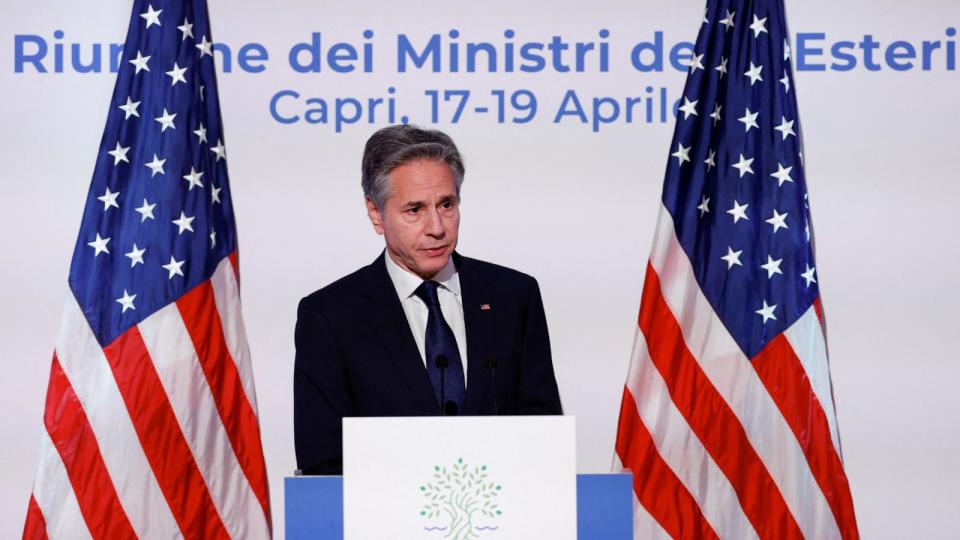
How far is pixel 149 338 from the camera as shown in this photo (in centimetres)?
372

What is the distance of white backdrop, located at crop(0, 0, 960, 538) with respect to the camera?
4027 millimetres

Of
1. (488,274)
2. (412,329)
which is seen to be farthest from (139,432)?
(488,274)

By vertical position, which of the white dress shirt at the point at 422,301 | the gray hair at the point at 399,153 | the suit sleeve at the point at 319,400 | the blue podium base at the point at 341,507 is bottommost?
the blue podium base at the point at 341,507

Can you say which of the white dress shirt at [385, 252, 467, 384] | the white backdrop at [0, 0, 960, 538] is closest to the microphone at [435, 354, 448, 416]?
the white dress shirt at [385, 252, 467, 384]

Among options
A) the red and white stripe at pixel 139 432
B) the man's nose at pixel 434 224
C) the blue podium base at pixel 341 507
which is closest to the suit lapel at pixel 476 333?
the man's nose at pixel 434 224

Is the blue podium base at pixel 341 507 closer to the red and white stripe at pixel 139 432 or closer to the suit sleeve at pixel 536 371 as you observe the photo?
the suit sleeve at pixel 536 371

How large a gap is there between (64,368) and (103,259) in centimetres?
37

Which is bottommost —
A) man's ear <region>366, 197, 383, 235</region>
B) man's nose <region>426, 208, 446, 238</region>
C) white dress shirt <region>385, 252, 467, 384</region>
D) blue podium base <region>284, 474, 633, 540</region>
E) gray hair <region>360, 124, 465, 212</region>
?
blue podium base <region>284, 474, 633, 540</region>

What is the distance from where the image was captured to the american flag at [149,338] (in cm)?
368

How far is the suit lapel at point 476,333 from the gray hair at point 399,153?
262 mm

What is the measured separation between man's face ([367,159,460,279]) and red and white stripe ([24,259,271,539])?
4.43ft

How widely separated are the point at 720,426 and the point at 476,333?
143 cm

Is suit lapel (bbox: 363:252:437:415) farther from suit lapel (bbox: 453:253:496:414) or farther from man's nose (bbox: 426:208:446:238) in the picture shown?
man's nose (bbox: 426:208:446:238)

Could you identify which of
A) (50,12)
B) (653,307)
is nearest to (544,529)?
(653,307)
